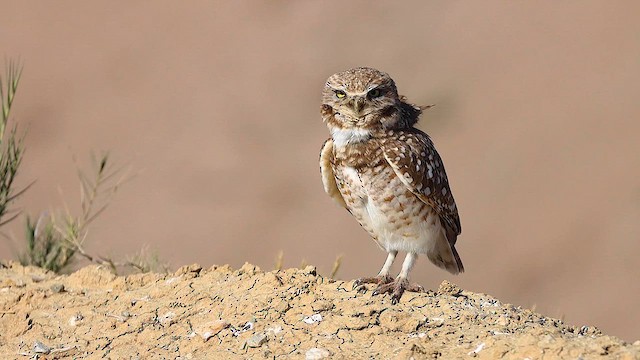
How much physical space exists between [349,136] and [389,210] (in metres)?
0.49

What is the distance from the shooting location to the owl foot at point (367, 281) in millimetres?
6426

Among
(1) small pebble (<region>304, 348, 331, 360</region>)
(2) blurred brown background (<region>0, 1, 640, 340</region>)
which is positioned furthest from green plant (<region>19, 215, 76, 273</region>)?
(2) blurred brown background (<region>0, 1, 640, 340</region>)

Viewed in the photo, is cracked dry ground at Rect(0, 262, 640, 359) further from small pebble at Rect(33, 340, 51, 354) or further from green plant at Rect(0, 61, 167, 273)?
green plant at Rect(0, 61, 167, 273)

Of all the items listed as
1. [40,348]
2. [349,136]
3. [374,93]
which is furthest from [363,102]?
[40,348]

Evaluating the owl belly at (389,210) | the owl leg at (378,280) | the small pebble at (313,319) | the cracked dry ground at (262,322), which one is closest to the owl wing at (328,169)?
the owl belly at (389,210)

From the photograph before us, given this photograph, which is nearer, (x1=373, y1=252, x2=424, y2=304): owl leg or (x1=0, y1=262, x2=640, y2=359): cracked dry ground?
(x1=0, y1=262, x2=640, y2=359): cracked dry ground

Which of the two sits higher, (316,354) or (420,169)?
(420,169)

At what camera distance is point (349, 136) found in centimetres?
679

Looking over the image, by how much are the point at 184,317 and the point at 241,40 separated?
15.9m

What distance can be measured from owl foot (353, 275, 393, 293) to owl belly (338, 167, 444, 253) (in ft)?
0.90

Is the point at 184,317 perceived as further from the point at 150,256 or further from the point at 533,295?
the point at 533,295

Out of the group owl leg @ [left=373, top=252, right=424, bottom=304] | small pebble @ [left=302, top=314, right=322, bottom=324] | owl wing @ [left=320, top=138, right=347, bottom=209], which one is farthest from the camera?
owl wing @ [left=320, top=138, right=347, bottom=209]

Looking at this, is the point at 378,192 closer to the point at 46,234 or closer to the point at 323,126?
the point at 46,234

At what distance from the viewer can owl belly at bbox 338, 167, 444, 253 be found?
6.73 meters
